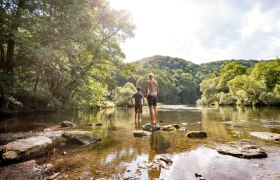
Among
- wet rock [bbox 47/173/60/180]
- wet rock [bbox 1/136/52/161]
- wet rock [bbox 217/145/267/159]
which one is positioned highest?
wet rock [bbox 1/136/52/161]

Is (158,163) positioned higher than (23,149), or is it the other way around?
(23,149)

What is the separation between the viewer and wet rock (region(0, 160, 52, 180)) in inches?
183

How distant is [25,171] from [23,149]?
1.25m

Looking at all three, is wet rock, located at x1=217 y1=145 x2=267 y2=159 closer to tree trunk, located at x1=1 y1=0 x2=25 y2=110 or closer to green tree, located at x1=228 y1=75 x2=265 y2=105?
tree trunk, located at x1=1 y1=0 x2=25 y2=110

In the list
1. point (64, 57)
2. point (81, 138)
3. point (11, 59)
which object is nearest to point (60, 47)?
point (64, 57)

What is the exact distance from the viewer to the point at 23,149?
6023 millimetres

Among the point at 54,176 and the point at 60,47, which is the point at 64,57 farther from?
the point at 54,176

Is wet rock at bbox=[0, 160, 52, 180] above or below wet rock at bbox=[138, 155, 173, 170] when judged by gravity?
below

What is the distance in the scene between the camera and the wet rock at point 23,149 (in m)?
5.72

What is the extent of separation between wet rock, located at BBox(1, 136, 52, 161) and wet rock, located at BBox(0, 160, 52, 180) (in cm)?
40

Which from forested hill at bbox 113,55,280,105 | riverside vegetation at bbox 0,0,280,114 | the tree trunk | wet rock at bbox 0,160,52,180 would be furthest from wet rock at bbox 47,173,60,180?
forested hill at bbox 113,55,280,105

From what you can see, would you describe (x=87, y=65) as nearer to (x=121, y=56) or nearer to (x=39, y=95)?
(x=121, y=56)

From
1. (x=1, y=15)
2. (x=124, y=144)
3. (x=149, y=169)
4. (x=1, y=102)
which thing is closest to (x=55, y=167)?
(x=149, y=169)

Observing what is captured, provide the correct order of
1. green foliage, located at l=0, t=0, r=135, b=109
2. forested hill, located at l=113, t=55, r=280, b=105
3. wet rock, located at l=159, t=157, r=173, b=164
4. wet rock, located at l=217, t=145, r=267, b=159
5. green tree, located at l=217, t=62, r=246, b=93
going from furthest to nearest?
green tree, located at l=217, t=62, r=246, b=93 < forested hill, located at l=113, t=55, r=280, b=105 < green foliage, located at l=0, t=0, r=135, b=109 < wet rock, located at l=217, t=145, r=267, b=159 < wet rock, located at l=159, t=157, r=173, b=164
